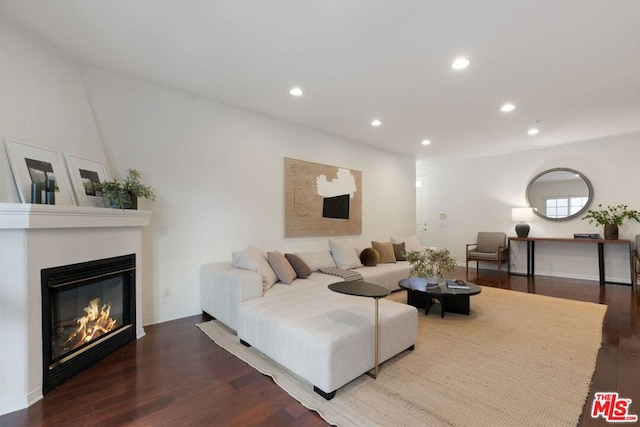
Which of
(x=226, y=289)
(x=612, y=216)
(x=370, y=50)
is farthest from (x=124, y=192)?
(x=612, y=216)

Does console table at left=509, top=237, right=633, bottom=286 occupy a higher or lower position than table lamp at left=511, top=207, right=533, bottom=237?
lower

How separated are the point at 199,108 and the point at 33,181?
190 centimetres

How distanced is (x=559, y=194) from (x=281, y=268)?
19.9 feet

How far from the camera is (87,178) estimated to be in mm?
2621

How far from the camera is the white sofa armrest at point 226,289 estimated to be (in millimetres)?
2855

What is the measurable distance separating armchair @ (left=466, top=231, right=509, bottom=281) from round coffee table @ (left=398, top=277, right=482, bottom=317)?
2.95m

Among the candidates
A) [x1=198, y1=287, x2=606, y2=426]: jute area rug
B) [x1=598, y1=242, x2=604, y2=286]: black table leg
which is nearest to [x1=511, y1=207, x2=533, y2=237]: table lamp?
[x1=598, y1=242, x2=604, y2=286]: black table leg

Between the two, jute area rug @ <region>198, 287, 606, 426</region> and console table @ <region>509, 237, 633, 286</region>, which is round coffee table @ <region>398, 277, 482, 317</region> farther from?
console table @ <region>509, 237, 633, 286</region>

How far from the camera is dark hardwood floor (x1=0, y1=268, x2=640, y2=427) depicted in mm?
1740

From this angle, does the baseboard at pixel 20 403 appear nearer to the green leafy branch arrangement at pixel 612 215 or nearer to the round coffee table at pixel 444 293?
the round coffee table at pixel 444 293

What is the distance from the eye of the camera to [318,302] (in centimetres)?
272

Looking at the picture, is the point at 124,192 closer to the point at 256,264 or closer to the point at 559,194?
the point at 256,264

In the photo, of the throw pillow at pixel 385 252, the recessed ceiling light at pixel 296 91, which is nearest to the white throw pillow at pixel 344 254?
the throw pillow at pixel 385 252

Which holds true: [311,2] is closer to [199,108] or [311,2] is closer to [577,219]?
[199,108]
